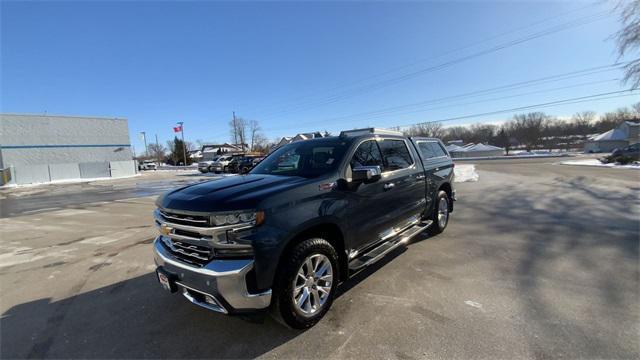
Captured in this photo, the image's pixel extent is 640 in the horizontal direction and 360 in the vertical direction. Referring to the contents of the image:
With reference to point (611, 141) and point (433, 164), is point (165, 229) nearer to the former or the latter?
point (433, 164)

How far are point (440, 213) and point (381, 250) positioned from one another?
2565 millimetres

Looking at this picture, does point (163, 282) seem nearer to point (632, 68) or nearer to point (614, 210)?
point (614, 210)

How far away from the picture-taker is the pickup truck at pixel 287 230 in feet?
8.45

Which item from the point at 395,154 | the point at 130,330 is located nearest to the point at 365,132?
the point at 395,154

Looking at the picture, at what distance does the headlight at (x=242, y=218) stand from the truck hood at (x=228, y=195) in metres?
0.04

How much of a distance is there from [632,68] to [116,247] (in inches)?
938

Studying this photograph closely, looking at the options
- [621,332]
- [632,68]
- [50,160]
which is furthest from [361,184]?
[50,160]

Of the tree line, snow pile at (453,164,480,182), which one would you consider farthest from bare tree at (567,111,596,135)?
snow pile at (453,164,480,182)

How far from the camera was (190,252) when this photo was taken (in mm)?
2844

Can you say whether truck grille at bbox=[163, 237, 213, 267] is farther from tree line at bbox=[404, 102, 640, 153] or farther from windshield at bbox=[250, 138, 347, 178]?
tree line at bbox=[404, 102, 640, 153]

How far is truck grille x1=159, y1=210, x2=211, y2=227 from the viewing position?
105 inches

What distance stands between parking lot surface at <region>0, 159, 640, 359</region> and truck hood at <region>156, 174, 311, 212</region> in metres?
1.06

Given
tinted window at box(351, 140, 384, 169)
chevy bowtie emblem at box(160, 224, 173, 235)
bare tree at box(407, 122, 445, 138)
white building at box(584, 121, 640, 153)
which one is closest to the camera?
chevy bowtie emblem at box(160, 224, 173, 235)

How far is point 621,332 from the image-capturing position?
2756 mm
